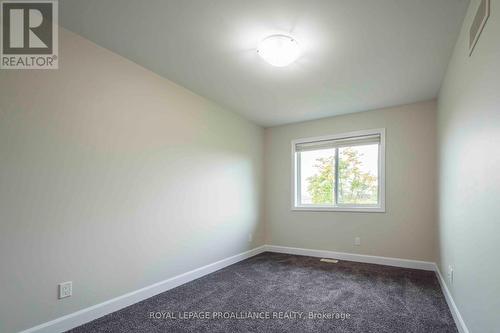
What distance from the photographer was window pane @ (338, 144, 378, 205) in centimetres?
436

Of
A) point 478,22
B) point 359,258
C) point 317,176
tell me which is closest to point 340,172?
point 317,176

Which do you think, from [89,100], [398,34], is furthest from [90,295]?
[398,34]

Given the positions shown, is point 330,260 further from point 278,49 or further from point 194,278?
point 278,49

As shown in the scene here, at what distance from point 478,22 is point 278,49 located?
1375mm

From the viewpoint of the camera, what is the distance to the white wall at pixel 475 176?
139cm

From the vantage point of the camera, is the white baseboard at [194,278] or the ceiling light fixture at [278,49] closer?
the white baseboard at [194,278]

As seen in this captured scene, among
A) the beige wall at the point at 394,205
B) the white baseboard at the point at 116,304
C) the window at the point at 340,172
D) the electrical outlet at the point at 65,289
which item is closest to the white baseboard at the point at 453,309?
the beige wall at the point at 394,205

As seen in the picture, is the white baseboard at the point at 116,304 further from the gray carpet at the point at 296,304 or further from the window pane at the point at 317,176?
the window pane at the point at 317,176

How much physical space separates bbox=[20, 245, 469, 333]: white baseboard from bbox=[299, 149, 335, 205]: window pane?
920 millimetres

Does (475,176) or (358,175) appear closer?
(475,176)

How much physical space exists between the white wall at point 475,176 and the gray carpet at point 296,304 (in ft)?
1.60

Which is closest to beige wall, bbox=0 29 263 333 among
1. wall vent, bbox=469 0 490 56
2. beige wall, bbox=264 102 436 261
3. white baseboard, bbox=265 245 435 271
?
white baseboard, bbox=265 245 435 271

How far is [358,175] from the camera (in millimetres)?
4484

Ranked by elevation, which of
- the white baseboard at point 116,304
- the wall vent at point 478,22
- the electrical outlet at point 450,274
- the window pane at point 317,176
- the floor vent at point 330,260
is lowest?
the floor vent at point 330,260
